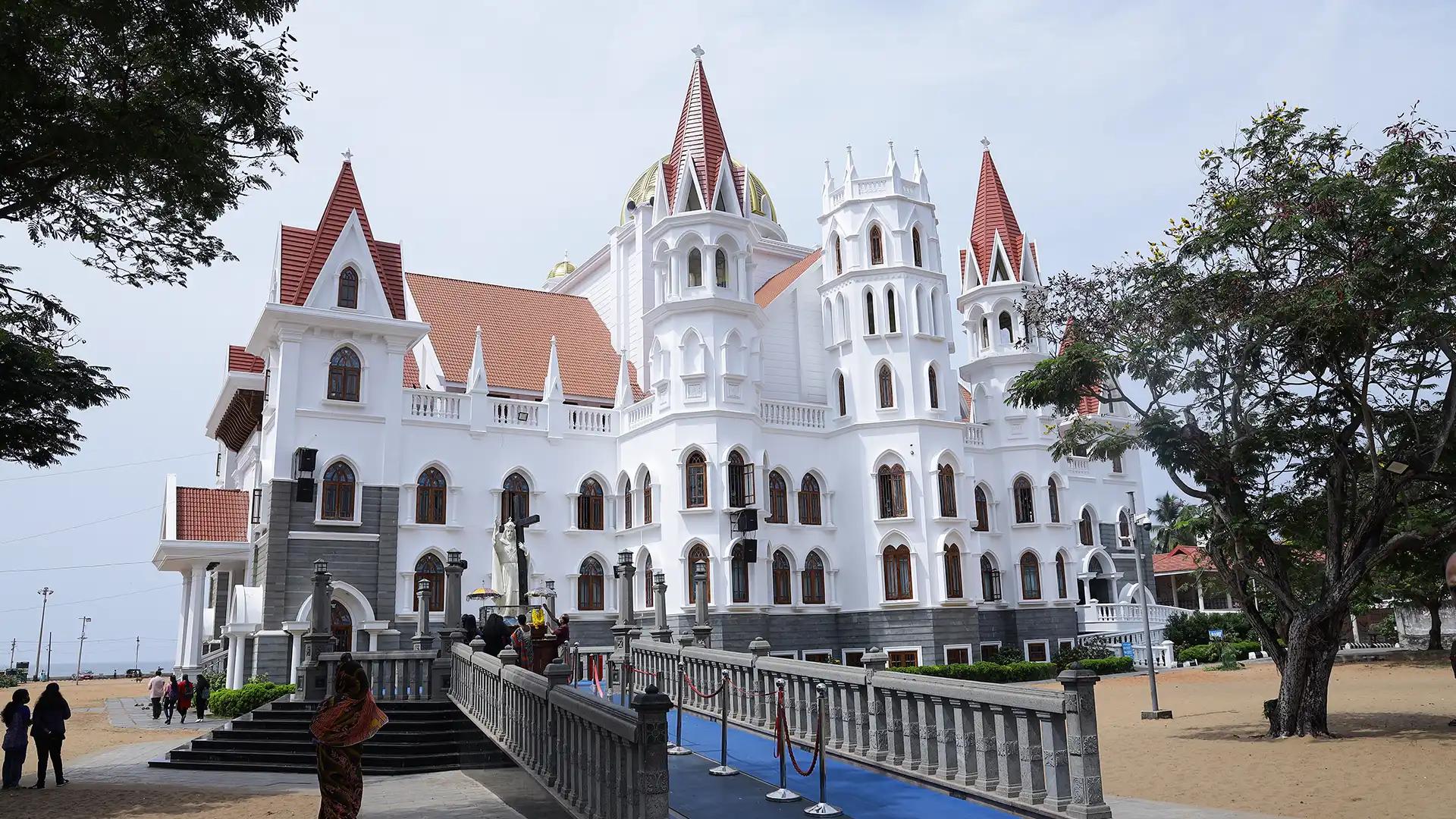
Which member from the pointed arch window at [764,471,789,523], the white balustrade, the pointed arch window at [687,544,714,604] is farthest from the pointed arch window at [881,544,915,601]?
the pointed arch window at [687,544,714,604]

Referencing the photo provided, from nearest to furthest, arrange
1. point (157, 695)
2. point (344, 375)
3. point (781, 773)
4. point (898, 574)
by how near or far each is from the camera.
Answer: point (781, 773) → point (157, 695) → point (344, 375) → point (898, 574)

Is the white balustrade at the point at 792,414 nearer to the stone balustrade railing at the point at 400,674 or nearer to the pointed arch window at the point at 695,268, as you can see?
the pointed arch window at the point at 695,268

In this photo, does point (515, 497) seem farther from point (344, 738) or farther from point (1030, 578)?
point (344, 738)

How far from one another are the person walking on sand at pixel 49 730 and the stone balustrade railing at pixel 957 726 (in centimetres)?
1007

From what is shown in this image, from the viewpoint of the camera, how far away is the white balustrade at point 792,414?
3419 centimetres

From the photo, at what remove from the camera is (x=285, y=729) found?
18.0 meters

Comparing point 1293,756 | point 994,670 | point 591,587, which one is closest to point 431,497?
point 591,587

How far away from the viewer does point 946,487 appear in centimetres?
3434

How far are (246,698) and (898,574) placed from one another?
1914 cm

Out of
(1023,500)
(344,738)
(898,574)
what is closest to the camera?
(344,738)

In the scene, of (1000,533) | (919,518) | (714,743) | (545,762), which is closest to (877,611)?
(919,518)

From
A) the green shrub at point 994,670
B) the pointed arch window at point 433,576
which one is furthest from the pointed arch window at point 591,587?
the green shrub at point 994,670

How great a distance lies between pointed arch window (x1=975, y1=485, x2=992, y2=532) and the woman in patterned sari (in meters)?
29.6

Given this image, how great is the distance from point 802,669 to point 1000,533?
26.0 m
